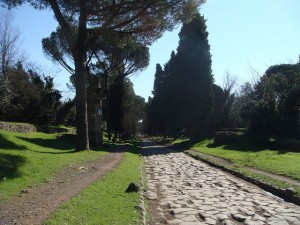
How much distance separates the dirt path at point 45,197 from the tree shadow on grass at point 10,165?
118 centimetres

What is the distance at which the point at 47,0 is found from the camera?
23797 millimetres

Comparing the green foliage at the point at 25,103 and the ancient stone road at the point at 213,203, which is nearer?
the ancient stone road at the point at 213,203

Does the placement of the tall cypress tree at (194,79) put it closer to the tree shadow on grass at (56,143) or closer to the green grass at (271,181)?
the tree shadow on grass at (56,143)

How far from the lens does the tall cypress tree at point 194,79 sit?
4294 cm

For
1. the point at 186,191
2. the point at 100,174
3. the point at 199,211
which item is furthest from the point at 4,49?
the point at 199,211

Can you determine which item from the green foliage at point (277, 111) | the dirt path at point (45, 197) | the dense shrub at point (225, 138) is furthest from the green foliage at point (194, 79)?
the dirt path at point (45, 197)

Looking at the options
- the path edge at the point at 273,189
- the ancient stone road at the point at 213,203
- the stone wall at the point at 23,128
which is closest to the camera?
the ancient stone road at the point at 213,203

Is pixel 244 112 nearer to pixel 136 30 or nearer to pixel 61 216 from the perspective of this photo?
pixel 136 30

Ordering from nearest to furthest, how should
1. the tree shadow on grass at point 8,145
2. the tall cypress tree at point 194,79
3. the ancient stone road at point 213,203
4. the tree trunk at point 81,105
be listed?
the ancient stone road at point 213,203 → the tree shadow on grass at point 8,145 → the tree trunk at point 81,105 → the tall cypress tree at point 194,79

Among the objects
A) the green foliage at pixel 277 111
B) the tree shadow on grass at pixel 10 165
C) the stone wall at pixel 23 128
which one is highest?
the green foliage at pixel 277 111

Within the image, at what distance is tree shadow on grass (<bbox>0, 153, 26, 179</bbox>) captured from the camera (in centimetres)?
1252

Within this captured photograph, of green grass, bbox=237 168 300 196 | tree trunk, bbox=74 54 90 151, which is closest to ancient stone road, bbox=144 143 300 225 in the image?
green grass, bbox=237 168 300 196

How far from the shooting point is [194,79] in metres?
43.1

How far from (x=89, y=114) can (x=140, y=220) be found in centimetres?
2786
